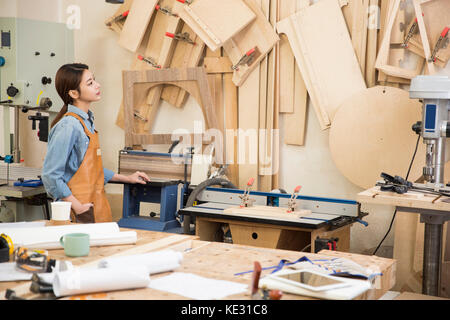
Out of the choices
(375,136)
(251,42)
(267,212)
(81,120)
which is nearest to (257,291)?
(267,212)

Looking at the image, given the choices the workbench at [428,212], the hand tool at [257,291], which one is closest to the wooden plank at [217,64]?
the workbench at [428,212]

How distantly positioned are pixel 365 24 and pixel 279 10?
2.16ft

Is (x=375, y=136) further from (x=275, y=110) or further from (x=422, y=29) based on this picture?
(x=275, y=110)

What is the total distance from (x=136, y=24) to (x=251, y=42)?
1026 mm

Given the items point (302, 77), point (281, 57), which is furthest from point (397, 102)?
point (281, 57)

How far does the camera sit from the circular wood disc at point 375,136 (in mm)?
3451

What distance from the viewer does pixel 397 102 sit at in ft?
11.4

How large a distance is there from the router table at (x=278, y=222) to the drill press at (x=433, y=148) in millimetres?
424

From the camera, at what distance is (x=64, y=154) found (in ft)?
10.4

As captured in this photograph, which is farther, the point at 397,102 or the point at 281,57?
the point at 281,57

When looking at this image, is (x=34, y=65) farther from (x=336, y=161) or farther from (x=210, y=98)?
(x=336, y=161)

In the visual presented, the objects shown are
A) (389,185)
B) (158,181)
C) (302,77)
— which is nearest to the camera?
(389,185)

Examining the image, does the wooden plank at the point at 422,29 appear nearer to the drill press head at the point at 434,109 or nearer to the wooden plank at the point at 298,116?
the drill press head at the point at 434,109

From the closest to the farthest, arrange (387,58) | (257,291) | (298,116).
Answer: (257,291) → (387,58) → (298,116)
